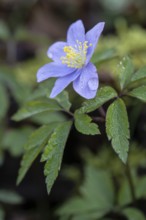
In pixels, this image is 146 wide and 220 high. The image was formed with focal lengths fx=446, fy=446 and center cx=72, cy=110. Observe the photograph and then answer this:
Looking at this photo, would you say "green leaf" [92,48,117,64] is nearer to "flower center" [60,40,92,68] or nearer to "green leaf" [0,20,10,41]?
"flower center" [60,40,92,68]

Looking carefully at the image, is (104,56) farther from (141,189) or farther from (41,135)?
(141,189)

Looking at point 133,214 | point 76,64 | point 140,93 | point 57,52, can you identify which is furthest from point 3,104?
point 140,93

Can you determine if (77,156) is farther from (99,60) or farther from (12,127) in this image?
(99,60)

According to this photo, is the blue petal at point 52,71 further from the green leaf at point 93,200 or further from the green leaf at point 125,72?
the green leaf at point 93,200

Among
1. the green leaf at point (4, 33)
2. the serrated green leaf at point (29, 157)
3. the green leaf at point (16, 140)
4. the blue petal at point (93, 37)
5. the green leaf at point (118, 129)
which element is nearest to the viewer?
the green leaf at point (118, 129)

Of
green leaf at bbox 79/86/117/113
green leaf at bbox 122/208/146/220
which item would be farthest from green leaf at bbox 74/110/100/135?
green leaf at bbox 122/208/146/220

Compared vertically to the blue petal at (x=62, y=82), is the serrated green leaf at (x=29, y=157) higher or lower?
lower

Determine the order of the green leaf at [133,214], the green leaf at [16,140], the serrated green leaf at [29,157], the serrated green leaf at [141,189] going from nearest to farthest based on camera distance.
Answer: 1. the serrated green leaf at [29,157]
2. the green leaf at [133,214]
3. the serrated green leaf at [141,189]
4. the green leaf at [16,140]

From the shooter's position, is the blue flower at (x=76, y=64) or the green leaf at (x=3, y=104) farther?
the green leaf at (x=3, y=104)

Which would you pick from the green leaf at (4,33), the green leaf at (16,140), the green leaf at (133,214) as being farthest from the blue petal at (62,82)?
the green leaf at (4,33)
